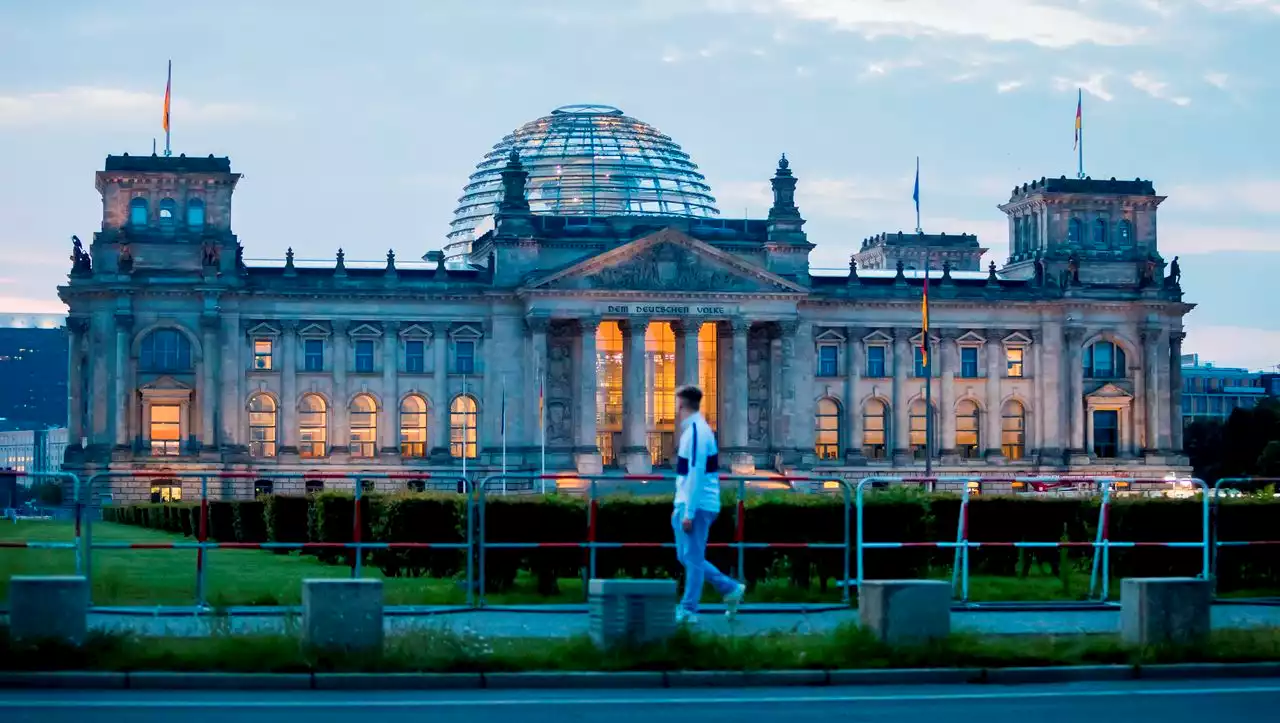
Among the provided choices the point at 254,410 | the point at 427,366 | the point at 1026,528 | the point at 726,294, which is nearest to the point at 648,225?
the point at 726,294

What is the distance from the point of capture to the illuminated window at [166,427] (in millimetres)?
112812

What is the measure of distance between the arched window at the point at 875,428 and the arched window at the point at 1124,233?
17325 millimetres

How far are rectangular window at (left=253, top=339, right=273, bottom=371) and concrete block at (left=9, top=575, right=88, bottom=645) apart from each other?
9145cm

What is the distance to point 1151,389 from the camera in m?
122

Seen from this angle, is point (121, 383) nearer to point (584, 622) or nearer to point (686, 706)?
point (584, 622)

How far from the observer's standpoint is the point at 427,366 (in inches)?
4611

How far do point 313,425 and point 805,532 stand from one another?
79.9m

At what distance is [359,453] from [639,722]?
9597cm

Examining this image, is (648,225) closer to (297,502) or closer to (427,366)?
(427,366)

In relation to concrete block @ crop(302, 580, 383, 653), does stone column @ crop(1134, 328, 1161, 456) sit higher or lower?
higher

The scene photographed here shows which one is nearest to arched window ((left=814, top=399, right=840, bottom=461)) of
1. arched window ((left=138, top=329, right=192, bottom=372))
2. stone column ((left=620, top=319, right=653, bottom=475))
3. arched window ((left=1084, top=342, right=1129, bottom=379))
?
stone column ((left=620, top=319, right=653, bottom=475))

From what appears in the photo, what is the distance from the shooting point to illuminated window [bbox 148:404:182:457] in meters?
113

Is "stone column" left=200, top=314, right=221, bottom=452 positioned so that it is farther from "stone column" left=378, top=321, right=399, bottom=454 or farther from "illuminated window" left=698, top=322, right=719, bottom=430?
"illuminated window" left=698, top=322, right=719, bottom=430

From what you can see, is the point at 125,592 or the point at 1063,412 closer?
the point at 125,592
